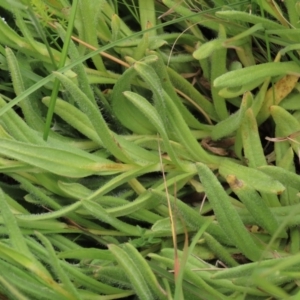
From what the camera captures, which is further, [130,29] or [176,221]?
[130,29]

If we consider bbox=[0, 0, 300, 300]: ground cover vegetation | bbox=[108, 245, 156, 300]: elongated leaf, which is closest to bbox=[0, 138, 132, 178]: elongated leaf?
bbox=[0, 0, 300, 300]: ground cover vegetation

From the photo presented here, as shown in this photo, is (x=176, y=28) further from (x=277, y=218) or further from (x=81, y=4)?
(x=277, y=218)

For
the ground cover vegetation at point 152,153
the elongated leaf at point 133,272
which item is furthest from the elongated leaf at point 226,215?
the elongated leaf at point 133,272

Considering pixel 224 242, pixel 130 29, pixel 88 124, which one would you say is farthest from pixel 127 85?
pixel 224 242

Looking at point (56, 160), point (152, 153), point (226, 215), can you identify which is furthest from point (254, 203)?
point (56, 160)

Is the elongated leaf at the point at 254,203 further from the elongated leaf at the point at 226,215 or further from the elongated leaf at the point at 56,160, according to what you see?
the elongated leaf at the point at 56,160

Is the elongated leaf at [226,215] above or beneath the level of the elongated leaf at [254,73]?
beneath

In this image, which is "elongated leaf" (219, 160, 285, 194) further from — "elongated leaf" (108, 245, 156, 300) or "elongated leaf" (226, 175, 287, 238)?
"elongated leaf" (108, 245, 156, 300)

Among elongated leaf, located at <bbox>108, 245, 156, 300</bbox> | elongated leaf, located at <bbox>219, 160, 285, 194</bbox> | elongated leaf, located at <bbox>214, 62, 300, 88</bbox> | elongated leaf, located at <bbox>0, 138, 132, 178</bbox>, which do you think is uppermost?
elongated leaf, located at <bbox>214, 62, 300, 88</bbox>
